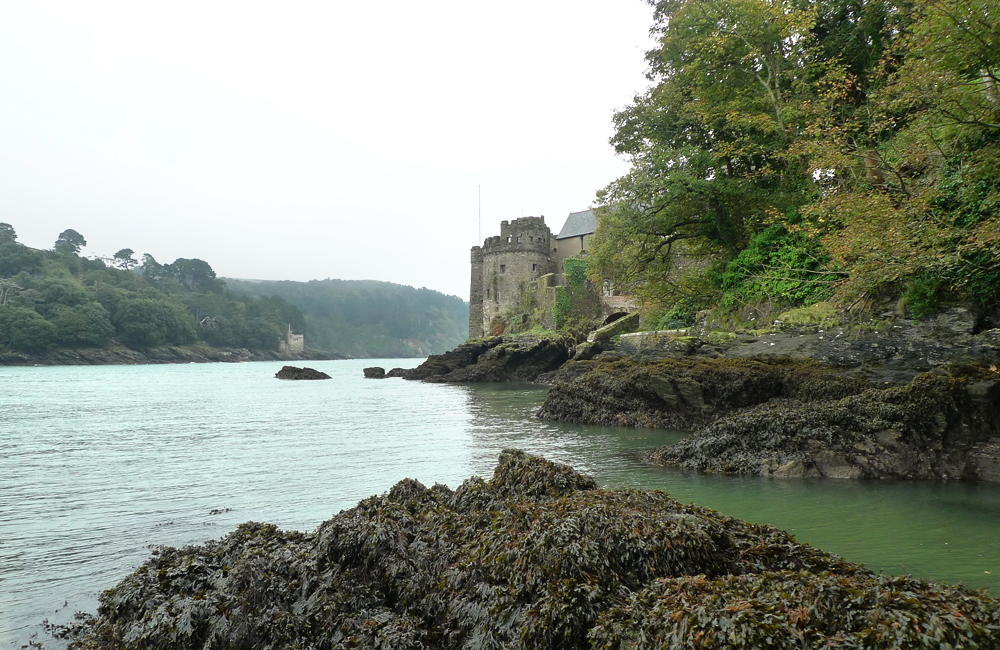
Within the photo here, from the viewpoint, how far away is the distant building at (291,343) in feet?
379

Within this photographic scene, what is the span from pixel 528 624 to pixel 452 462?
693 centimetres

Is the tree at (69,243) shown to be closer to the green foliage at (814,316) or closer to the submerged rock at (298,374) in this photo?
the submerged rock at (298,374)

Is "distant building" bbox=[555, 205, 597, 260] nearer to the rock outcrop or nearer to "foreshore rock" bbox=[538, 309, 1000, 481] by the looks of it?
"foreshore rock" bbox=[538, 309, 1000, 481]

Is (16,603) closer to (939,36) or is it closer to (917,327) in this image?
(939,36)

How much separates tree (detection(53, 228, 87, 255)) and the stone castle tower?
92822mm

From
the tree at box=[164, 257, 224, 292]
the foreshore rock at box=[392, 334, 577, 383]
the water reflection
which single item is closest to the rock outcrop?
the water reflection

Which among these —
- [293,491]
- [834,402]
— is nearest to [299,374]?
[293,491]

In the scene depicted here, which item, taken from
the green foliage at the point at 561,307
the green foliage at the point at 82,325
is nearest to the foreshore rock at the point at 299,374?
the green foliage at the point at 561,307

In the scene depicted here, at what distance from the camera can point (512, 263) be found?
46.1 metres

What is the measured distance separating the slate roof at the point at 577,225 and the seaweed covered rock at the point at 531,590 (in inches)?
1742

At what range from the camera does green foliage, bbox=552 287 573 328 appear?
132 ft

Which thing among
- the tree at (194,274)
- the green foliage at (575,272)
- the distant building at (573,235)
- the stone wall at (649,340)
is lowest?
the stone wall at (649,340)

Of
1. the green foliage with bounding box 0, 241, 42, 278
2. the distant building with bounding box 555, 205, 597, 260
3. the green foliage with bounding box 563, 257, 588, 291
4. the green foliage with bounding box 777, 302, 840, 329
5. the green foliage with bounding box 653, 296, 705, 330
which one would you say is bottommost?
the green foliage with bounding box 777, 302, 840, 329

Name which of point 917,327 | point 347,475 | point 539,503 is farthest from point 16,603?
point 917,327
